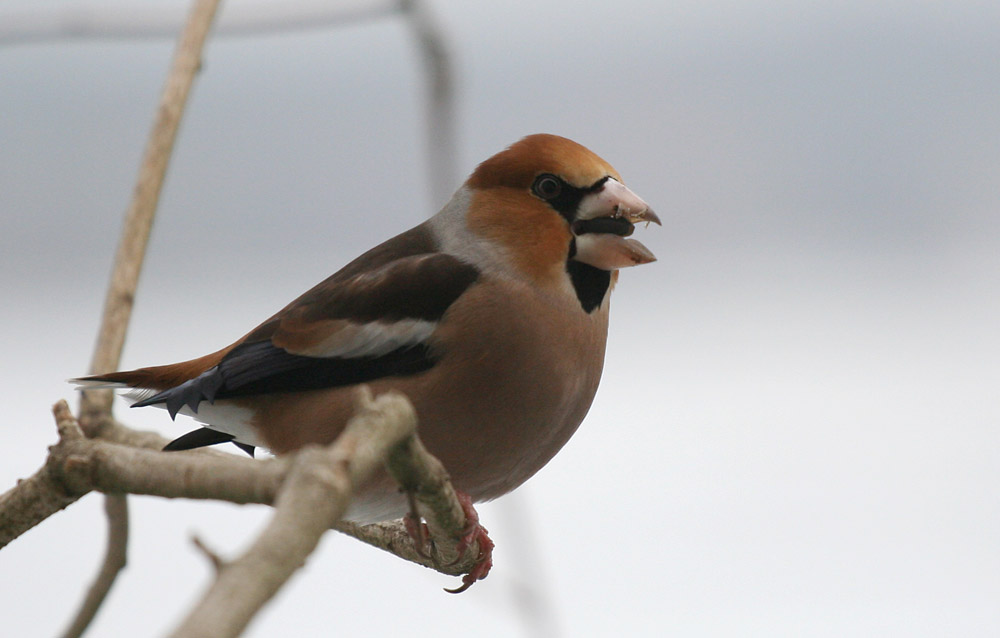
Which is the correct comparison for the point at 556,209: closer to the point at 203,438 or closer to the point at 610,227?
the point at 610,227

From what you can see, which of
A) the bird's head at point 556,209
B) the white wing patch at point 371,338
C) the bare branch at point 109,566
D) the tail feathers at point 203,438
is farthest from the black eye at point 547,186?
the bare branch at point 109,566

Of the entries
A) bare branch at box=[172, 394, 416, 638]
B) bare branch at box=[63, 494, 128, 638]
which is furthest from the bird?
bare branch at box=[172, 394, 416, 638]

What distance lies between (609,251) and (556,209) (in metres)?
0.08

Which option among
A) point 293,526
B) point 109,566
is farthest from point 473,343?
point 293,526

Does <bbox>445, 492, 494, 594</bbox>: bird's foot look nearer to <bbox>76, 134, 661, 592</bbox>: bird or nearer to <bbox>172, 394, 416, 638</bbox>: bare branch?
<bbox>76, 134, 661, 592</bbox>: bird

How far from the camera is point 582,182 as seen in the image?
1179 mm

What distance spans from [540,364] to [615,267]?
138 millimetres

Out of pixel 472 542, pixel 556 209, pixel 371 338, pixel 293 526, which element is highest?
pixel 556 209

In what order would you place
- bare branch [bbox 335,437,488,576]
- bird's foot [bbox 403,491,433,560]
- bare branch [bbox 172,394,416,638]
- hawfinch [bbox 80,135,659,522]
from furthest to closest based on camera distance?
hawfinch [bbox 80,135,659,522]
bird's foot [bbox 403,491,433,560]
bare branch [bbox 335,437,488,576]
bare branch [bbox 172,394,416,638]

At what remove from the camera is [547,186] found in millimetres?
1213

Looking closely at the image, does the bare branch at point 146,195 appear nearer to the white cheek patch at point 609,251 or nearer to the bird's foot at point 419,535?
the bird's foot at point 419,535

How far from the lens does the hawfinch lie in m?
1.13

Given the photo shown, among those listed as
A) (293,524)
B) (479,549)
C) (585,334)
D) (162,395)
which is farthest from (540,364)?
(293,524)

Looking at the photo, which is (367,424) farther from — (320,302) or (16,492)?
(320,302)
